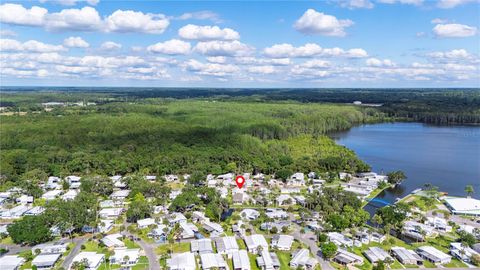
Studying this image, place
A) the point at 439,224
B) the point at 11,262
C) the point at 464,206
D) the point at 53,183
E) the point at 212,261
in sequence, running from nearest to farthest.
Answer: the point at 212,261 < the point at 11,262 < the point at 439,224 < the point at 464,206 < the point at 53,183

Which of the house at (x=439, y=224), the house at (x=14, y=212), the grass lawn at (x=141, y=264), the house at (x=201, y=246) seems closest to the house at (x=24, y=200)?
the house at (x=14, y=212)

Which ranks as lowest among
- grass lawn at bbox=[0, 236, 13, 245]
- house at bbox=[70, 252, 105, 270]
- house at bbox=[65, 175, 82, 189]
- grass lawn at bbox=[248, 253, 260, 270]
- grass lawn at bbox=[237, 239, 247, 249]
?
grass lawn at bbox=[0, 236, 13, 245]

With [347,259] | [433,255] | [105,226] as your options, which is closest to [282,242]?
[347,259]

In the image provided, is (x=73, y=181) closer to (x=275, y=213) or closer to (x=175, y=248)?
(x=175, y=248)

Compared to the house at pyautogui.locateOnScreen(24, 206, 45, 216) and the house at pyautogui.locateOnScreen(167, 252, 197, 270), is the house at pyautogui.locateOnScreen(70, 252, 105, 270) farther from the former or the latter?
the house at pyautogui.locateOnScreen(24, 206, 45, 216)

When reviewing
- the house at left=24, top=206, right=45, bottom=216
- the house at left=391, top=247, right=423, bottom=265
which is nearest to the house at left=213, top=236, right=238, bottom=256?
the house at left=391, top=247, right=423, bottom=265

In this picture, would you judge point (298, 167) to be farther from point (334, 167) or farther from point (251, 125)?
point (251, 125)

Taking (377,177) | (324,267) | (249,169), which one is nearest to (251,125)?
(249,169)

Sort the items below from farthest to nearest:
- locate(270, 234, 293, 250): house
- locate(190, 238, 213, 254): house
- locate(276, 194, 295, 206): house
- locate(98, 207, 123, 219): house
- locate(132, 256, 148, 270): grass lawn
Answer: locate(276, 194, 295, 206): house
locate(98, 207, 123, 219): house
locate(270, 234, 293, 250): house
locate(190, 238, 213, 254): house
locate(132, 256, 148, 270): grass lawn
